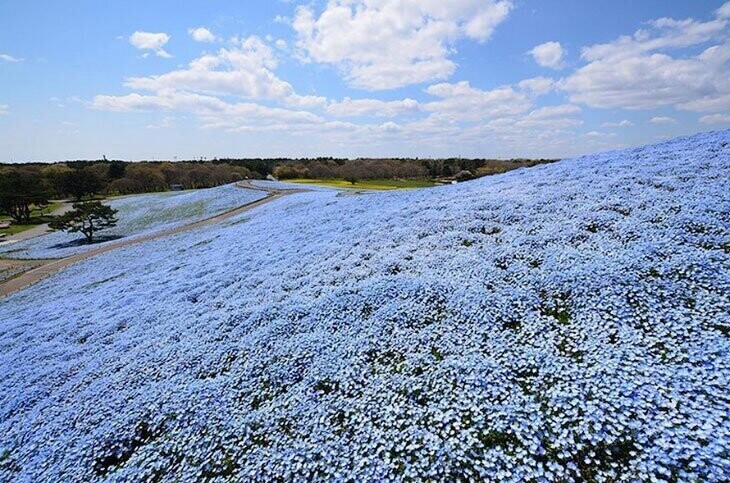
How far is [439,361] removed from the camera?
7.64 meters

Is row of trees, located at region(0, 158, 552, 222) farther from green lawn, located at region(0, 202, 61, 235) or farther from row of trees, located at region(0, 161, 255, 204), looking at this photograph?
green lawn, located at region(0, 202, 61, 235)

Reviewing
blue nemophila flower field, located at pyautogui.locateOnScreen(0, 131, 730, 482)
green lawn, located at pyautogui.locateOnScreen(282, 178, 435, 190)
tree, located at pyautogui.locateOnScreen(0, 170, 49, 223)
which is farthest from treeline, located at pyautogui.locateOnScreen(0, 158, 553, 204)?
blue nemophila flower field, located at pyautogui.locateOnScreen(0, 131, 730, 482)

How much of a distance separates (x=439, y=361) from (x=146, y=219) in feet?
209

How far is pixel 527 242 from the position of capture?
11.6 meters

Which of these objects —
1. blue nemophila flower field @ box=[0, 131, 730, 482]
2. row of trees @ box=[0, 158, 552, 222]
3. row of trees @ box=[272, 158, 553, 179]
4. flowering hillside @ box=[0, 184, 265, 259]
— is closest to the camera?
blue nemophila flower field @ box=[0, 131, 730, 482]

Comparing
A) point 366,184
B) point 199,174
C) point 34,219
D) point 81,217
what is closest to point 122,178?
point 199,174

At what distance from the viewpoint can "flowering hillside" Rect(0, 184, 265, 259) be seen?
4425cm

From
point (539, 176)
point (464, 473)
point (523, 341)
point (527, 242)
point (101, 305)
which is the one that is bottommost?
point (101, 305)

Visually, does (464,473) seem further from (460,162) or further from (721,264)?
(460,162)

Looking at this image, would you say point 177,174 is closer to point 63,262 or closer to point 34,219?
→ point 34,219

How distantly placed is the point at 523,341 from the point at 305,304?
655 centimetres

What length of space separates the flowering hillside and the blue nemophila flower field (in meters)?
35.1

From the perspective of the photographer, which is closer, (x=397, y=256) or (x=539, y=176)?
(x=397, y=256)

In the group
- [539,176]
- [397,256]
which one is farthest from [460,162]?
[397,256]
